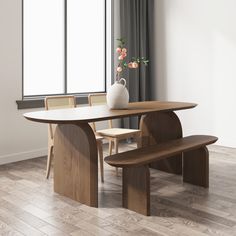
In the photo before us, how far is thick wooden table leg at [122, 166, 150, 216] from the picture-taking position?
9.08ft

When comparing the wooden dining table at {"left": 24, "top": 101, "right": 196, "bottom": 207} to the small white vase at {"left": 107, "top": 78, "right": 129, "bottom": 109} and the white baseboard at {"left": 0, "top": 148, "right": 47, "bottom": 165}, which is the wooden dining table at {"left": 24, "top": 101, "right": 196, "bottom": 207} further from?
the white baseboard at {"left": 0, "top": 148, "right": 47, "bottom": 165}

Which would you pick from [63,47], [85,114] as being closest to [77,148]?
[85,114]

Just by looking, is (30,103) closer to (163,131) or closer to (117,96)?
(117,96)

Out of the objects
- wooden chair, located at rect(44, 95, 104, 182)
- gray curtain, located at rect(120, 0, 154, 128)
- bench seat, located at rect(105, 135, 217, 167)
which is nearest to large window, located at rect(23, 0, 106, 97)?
gray curtain, located at rect(120, 0, 154, 128)

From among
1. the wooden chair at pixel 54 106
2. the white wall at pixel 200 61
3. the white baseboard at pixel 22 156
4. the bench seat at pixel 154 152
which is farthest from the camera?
the white wall at pixel 200 61

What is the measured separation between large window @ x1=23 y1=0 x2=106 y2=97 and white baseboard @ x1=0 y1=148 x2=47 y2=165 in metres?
0.74

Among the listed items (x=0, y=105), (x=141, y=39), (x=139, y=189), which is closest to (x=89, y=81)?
(x=141, y=39)

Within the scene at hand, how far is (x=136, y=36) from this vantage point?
221 inches

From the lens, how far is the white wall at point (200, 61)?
5.09m

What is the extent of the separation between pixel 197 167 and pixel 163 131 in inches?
22.3

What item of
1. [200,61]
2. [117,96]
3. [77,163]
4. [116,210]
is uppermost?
[200,61]

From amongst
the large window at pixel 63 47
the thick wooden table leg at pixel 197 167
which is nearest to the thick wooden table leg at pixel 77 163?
the thick wooden table leg at pixel 197 167

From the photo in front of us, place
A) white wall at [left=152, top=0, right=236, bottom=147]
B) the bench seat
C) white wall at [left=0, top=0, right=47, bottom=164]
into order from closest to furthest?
1. the bench seat
2. white wall at [left=0, top=0, right=47, bottom=164]
3. white wall at [left=152, top=0, right=236, bottom=147]

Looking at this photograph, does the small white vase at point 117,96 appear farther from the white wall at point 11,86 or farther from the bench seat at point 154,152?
the white wall at point 11,86
